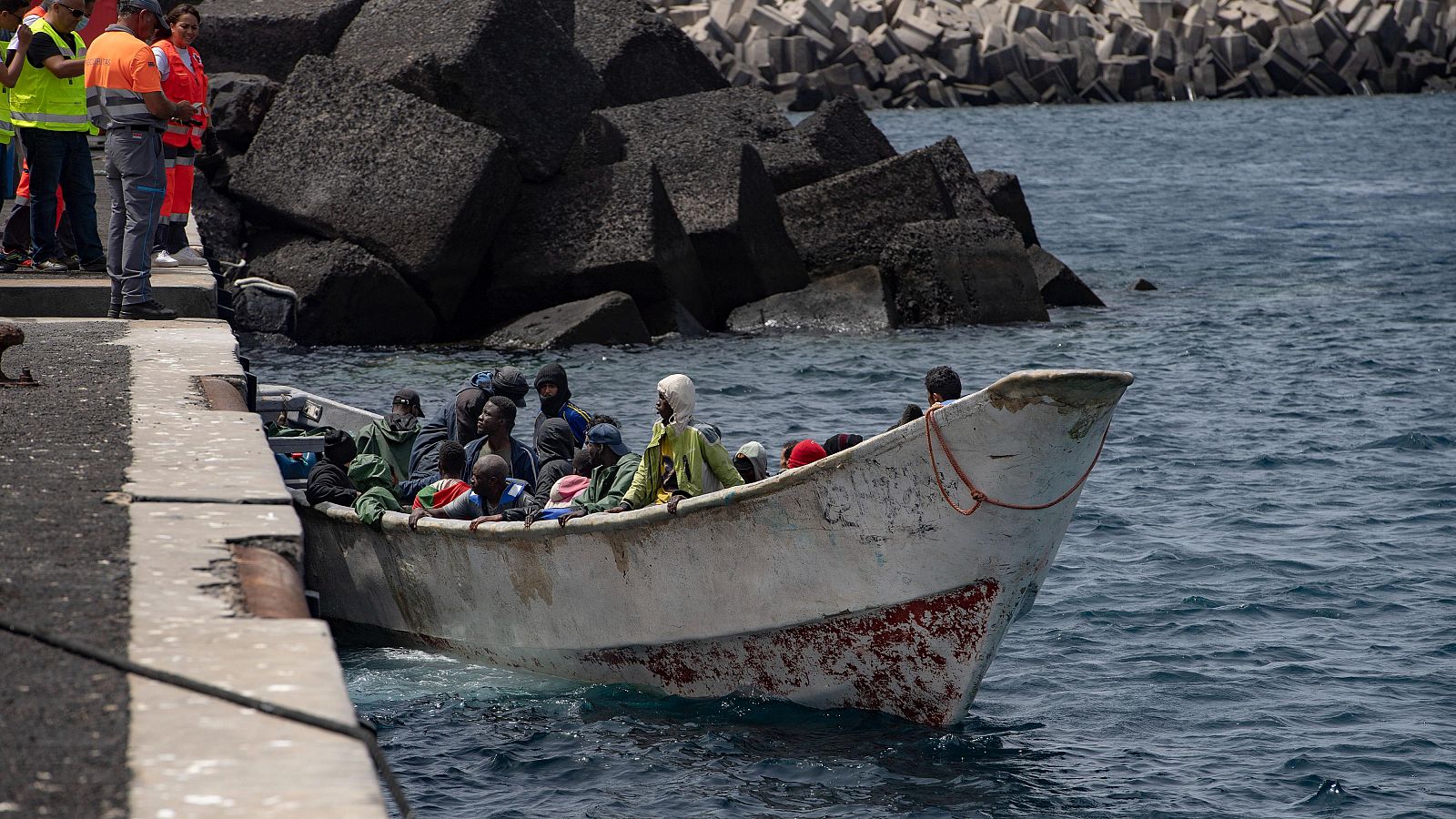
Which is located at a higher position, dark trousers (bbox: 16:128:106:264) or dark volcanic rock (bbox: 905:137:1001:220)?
dark trousers (bbox: 16:128:106:264)

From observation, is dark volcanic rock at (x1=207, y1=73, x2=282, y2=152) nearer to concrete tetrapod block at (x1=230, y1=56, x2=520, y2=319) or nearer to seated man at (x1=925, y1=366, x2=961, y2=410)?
concrete tetrapod block at (x1=230, y1=56, x2=520, y2=319)

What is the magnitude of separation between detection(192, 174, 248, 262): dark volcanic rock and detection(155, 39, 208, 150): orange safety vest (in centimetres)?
614

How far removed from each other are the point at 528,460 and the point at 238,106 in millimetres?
12026

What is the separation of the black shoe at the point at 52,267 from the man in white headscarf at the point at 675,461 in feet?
18.7

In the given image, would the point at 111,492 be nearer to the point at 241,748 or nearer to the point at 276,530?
the point at 276,530

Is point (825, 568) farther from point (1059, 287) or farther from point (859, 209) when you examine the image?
point (1059, 287)

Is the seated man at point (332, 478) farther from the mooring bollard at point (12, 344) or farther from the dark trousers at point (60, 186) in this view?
the dark trousers at point (60, 186)

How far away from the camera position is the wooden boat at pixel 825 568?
784 centimetres

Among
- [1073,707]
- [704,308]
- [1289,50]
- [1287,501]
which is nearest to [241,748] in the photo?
[1073,707]

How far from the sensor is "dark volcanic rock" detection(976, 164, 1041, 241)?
25.2 m

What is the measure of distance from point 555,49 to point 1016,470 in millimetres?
13631

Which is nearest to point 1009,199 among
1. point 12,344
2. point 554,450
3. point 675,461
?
point 554,450

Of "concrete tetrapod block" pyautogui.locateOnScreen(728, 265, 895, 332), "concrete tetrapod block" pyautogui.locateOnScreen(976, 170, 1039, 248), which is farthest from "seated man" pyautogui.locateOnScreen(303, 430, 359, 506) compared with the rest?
"concrete tetrapod block" pyautogui.locateOnScreen(976, 170, 1039, 248)

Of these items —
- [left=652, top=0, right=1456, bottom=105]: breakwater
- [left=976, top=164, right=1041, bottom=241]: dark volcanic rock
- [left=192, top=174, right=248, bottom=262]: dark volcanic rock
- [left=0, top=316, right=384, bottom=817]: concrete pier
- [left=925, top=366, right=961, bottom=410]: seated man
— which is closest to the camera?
[left=0, top=316, right=384, bottom=817]: concrete pier
